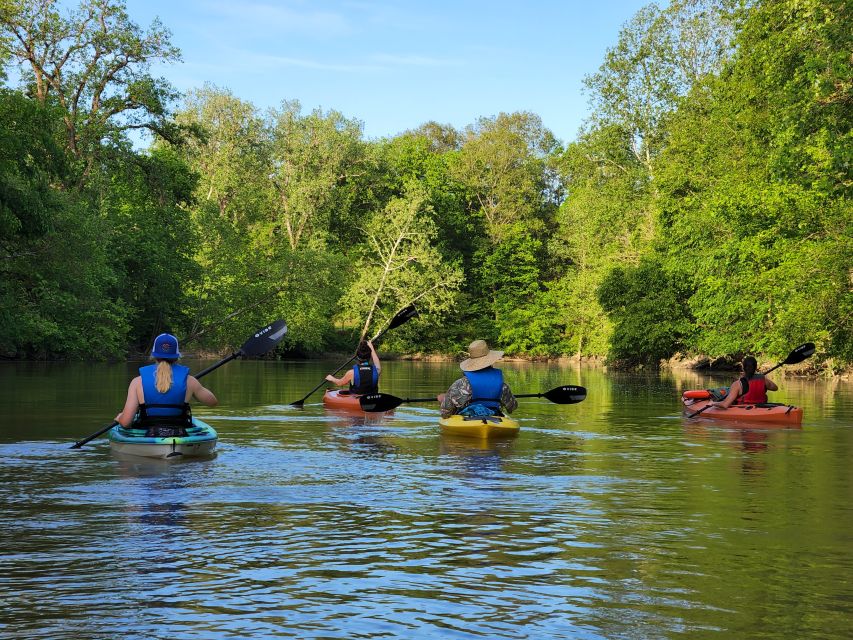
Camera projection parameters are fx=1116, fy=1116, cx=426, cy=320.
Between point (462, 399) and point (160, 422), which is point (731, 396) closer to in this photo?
point (462, 399)

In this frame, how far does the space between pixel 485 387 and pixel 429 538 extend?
819 centimetres

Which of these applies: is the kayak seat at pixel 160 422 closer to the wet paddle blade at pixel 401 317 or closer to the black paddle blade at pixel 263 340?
the black paddle blade at pixel 263 340

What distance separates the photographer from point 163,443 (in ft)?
43.2

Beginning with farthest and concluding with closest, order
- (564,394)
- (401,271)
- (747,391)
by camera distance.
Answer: (401,271) → (747,391) → (564,394)

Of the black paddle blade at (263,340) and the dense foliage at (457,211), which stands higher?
the dense foliage at (457,211)

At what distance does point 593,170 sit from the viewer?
60.0m

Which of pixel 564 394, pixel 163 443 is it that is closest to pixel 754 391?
pixel 564 394

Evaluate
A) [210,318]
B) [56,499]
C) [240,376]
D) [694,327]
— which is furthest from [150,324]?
[56,499]

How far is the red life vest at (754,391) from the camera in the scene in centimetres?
2022

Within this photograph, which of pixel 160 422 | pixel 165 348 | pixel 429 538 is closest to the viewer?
pixel 429 538

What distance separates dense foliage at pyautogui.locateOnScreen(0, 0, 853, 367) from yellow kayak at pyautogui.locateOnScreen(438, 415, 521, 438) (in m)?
9.47

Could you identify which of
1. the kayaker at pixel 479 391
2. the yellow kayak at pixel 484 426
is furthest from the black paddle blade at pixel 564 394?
the yellow kayak at pixel 484 426

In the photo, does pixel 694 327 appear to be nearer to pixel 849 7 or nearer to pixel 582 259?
pixel 582 259

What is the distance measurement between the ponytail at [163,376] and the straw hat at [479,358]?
16.3 feet
